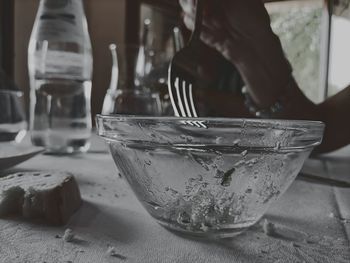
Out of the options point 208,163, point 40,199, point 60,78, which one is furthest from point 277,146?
point 60,78

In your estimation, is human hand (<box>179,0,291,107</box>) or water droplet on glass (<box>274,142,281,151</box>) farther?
human hand (<box>179,0,291,107</box>)

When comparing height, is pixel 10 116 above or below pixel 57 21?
below

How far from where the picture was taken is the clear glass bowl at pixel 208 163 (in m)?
0.22

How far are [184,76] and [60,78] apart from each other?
0.25 meters

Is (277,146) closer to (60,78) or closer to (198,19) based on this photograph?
(198,19)

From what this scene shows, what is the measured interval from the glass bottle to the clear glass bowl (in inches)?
15.0

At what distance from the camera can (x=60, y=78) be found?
681 millimetres

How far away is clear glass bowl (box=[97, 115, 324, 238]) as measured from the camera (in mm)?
221

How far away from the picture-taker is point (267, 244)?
0.24 metres

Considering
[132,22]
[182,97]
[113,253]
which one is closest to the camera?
[113,253]

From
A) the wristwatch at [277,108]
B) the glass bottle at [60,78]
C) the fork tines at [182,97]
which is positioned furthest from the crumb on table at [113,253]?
the wristwatch at [277,108]

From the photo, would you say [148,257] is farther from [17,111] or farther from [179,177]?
[17,111]

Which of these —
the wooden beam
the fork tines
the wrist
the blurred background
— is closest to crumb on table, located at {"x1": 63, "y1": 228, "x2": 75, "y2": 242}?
the fork tines

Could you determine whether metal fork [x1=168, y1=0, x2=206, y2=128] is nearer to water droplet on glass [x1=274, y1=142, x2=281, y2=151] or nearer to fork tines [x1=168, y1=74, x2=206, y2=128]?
fork tines [x1=168, y1=74, x2=206, y2=128]
